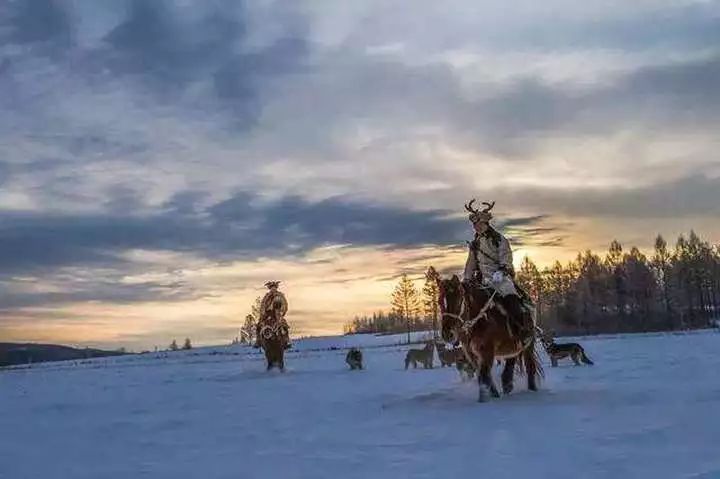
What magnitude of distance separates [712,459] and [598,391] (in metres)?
6.51

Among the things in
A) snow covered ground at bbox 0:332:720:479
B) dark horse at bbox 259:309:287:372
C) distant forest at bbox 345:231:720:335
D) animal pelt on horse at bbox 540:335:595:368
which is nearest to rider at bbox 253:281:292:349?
dark horse at bbox 259:309:287:372

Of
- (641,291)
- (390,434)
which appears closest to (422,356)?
(390,434)

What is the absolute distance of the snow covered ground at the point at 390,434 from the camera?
6891 mm

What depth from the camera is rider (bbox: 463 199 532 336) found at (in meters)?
13.0

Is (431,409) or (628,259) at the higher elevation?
(628,259)

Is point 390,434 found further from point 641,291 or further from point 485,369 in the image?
point 641,291

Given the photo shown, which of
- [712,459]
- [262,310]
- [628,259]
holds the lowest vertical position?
[712,459]

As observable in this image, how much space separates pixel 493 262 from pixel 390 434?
528 cm

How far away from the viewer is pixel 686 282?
104m

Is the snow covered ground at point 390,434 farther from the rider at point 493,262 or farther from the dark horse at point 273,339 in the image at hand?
the dark horse at point 273,339

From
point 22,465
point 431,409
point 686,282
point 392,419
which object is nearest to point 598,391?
point 431,409

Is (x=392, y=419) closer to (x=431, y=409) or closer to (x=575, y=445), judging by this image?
(x=431, y=409)

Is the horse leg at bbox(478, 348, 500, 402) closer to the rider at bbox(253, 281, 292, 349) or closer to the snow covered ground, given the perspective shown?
the snow covered ground

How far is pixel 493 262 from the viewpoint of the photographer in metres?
13.5
